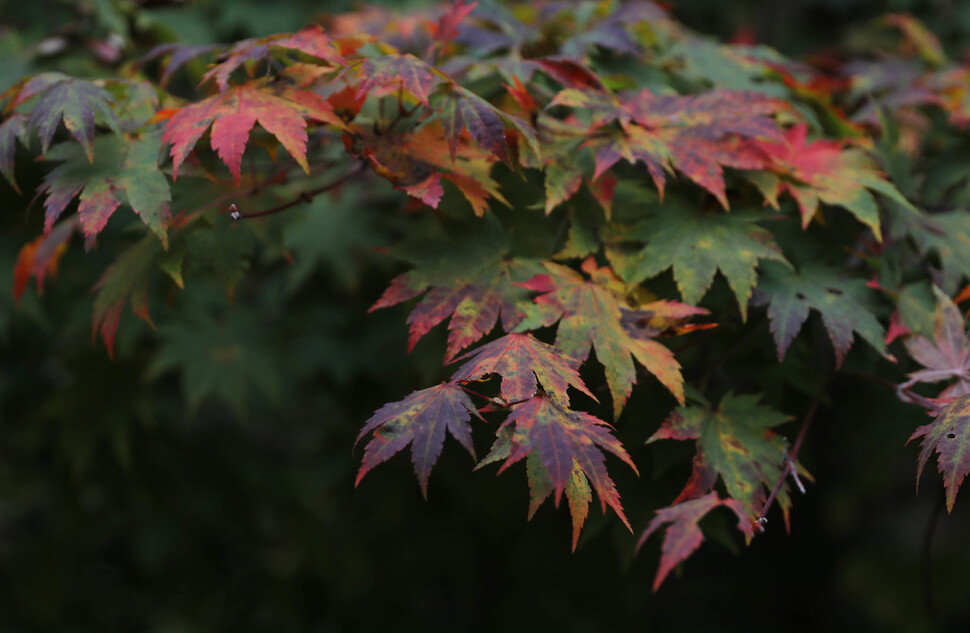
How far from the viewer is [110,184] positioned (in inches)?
54.4

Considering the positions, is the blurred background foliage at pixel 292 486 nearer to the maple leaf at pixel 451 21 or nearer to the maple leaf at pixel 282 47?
the maple leaf at pixel 451 21

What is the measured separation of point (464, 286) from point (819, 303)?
742 mm

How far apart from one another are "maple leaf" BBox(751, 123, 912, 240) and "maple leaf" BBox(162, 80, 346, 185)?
3.12 feet

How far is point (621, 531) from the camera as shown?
1617 millimetres

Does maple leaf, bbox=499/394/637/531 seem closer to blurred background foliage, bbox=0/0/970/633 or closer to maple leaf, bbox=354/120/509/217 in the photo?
maple leaf, bbox=354/120/509/217

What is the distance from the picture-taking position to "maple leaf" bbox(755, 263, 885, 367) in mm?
1456

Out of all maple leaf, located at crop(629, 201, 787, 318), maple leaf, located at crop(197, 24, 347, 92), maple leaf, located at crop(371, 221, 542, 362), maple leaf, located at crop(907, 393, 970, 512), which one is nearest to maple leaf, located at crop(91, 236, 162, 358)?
maple leaf, located at crop(197, 24, 347, 92)

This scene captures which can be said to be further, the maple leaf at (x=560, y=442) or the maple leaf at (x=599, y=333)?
the maple leaf at (x=599, y=333)

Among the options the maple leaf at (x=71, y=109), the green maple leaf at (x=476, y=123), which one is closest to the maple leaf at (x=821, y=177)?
the green maple leaf at (x=476, y=123)

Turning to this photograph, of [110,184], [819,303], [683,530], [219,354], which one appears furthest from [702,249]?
[219,354]

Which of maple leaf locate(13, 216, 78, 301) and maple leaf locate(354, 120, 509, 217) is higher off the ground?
maple leaf locate(354, 120, 509, 217)

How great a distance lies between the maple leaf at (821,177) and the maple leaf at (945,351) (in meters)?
0.21

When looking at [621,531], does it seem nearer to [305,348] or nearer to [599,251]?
[599,251]

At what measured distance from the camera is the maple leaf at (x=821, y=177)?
1559 millimetres
